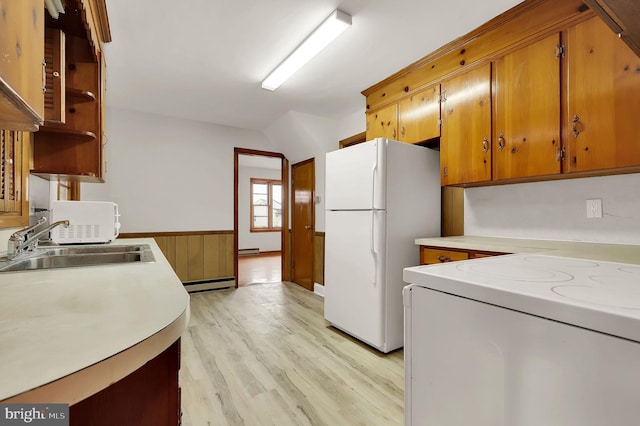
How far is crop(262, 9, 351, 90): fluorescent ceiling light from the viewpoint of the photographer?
2.01 m

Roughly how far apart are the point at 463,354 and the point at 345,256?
194cm

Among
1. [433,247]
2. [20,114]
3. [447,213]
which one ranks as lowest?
Result: [433,247]

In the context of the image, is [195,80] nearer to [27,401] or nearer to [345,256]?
[345,256]

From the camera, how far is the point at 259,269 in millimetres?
6008

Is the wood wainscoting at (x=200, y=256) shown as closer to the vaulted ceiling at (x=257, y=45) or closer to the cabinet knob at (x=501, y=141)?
the vaulted ceiling at (x=257, y=45)

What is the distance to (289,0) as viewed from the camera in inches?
73.7

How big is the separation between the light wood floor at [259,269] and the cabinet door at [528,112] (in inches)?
152

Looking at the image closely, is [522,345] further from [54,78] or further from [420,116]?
[420,116]

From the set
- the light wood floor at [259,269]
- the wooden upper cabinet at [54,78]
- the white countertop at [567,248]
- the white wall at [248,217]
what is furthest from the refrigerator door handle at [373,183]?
the white wall at [248,217]

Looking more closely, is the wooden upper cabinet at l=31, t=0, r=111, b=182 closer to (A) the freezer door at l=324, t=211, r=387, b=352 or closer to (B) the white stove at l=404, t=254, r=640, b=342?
(A) the freezer door at l=324, t=211, r=387, b=352

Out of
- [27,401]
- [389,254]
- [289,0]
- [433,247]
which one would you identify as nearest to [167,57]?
[289,0]

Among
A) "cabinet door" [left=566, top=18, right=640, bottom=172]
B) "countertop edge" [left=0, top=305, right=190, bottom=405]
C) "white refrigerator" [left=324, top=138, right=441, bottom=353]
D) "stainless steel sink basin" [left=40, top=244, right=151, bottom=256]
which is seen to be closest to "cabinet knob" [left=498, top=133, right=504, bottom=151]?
"cabinet door" [left=566, top=18, right=640, bottom=172]

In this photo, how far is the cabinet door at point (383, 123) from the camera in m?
2.95

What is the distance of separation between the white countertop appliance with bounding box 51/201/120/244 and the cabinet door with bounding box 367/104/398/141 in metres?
2.50
